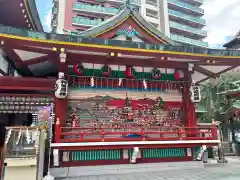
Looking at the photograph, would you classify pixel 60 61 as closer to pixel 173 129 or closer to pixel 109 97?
pixel 109 97

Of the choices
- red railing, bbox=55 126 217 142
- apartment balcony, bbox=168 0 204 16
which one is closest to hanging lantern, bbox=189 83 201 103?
red railing, bbox=55 126 217 142

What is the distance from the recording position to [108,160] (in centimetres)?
997

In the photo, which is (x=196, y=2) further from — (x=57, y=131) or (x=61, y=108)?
(x=57, y=131)

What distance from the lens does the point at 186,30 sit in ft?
155

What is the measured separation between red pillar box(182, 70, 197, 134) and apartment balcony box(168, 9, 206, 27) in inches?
1532

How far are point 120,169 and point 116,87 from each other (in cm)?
396

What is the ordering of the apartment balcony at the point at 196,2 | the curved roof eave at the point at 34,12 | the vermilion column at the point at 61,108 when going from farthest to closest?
1. the apartment balcony at the point at 196,2
2. the curved roof eave at the point at 34,12
3. the vermilion column at the point at 61,108

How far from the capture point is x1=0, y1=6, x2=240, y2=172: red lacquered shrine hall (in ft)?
30.7

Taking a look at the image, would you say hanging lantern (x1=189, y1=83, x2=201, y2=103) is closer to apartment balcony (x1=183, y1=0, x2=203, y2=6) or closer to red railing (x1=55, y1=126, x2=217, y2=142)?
red railing (x1=55, y1=126, x2=217, y2=142)

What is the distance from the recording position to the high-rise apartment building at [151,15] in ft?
117

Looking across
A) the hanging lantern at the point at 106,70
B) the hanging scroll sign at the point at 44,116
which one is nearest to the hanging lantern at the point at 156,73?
the hanging lantern at the point at 106,70

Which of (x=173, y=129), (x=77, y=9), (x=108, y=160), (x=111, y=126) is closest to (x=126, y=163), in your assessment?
(x=108, y=160)

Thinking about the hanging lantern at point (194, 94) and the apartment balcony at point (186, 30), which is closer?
the hanging lantern at point (194, 94)

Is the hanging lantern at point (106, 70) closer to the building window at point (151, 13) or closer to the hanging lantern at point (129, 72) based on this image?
the hanging lantern at point (129, 72)
